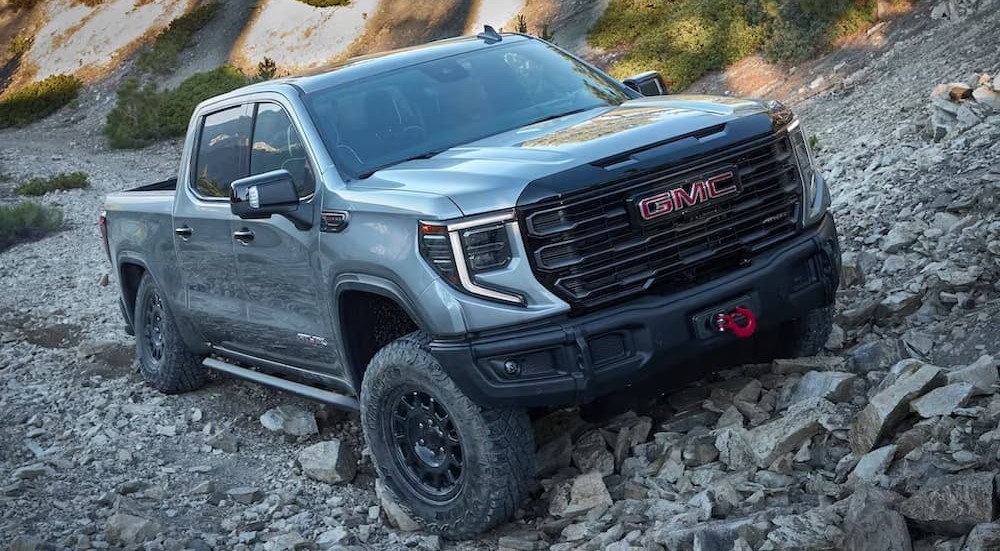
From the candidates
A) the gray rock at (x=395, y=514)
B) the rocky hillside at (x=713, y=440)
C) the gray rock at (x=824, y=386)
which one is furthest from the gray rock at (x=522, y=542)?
the gray rock at (x=824, y=386)

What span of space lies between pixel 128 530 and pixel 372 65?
259 cm

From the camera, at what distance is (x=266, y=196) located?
5.27 m

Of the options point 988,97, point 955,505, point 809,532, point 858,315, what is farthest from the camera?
point 988,97

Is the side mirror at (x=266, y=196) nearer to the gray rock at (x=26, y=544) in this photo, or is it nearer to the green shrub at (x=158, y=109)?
the gray rock at (x=26, y=544)

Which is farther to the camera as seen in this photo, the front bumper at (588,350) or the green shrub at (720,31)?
the green shrub at (720,31)

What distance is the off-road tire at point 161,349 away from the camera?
7676mm

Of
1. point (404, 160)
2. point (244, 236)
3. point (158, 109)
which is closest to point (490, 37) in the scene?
point (404, 160)

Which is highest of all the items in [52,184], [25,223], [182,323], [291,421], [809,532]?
[182,323]

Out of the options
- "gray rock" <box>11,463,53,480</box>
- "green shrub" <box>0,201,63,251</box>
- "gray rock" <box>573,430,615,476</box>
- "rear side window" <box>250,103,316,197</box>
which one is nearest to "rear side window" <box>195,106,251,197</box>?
"rear side window" <box>250,103,316,197</box>

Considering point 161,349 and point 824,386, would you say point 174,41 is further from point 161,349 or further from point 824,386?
point 824,386

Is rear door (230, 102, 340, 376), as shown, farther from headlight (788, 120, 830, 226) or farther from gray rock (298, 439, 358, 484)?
headlight (788, 120, 830, 226)

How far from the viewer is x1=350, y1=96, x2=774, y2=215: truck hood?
4660 mm

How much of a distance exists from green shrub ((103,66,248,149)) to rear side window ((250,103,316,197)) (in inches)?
784

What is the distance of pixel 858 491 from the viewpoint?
418 centimetres
